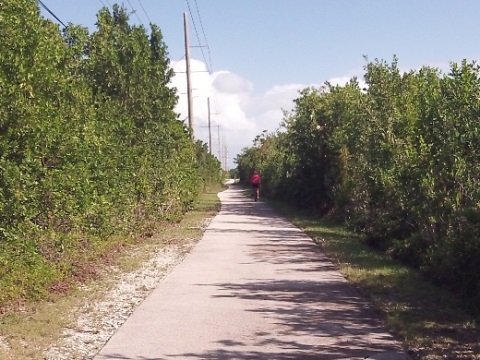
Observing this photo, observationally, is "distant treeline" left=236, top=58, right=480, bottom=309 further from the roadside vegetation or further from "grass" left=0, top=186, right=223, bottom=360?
"grass" left=0, top=186, right=223, bottom=360

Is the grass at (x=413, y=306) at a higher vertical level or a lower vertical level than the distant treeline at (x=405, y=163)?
lower

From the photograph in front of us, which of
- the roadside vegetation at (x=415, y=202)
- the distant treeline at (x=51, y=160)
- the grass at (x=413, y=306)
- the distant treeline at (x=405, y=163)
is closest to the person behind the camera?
the grass at (x=413, y=306)

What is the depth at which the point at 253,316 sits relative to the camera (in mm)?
8242

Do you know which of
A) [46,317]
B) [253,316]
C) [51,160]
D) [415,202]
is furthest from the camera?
[415,202]

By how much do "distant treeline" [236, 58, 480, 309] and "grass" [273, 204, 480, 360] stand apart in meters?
0.40

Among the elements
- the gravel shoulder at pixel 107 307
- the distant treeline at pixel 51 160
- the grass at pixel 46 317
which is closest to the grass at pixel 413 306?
the gravel shoulder at pixel 107 307

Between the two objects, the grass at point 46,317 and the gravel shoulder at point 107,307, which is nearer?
the grass at point 46,317

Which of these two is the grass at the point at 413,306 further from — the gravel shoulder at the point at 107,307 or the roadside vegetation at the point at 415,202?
the gravel shoulder at the point at 107,307

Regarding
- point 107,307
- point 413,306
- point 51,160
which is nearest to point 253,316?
point 107,307

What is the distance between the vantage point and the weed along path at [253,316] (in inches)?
264

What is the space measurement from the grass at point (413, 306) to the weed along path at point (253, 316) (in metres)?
0.23

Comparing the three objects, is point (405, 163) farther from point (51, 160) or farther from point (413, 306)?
point (51, 160)

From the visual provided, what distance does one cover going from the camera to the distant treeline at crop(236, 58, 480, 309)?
398 inches

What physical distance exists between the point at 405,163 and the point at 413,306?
4.78 metres
